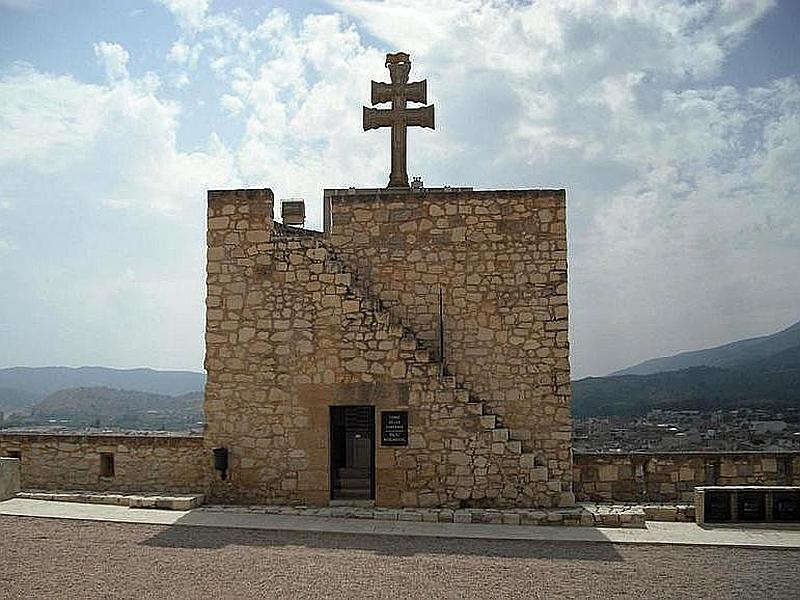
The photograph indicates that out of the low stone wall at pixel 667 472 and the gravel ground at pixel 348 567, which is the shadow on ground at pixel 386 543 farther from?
the low stone wall at pixel 667 472

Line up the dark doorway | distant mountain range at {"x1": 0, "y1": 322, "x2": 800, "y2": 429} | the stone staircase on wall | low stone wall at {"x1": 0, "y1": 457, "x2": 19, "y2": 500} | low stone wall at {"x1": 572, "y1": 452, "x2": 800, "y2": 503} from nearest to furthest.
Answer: the stone staircase on wall < low stone wall at {"x1": 0, "y1": 457, "x2": 19, "y2": 500} < low stone wall at {"x1": 572, "y1": 452, "x2": 800, "y2": 503} < the dark doorway < distant mountain range at {"x1": 0, "y1": 322, "x2": 800, "y2": 429}

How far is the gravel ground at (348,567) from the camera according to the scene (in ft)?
28.5

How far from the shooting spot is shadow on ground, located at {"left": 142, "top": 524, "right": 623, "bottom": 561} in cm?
1060

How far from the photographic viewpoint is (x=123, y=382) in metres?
118

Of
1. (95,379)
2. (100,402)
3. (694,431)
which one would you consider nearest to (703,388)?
(694,431)

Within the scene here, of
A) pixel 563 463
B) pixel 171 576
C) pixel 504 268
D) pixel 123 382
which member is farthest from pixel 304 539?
pixel 123 382

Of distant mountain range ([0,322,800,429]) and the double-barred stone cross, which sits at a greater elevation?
the double-barred stone cross

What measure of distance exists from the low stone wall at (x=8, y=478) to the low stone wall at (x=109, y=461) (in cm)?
105

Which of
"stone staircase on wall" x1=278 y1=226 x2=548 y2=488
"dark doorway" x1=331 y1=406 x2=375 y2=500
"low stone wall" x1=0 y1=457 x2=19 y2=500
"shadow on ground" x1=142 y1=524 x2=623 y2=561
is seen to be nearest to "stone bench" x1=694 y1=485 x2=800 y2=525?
"shadow on ground" x1=142 y1=524 x2=623 y2=561

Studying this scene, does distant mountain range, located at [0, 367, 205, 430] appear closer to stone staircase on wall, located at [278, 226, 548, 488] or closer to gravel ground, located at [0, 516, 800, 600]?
stone staircase on wall, located at [278, 226, 548, 488]

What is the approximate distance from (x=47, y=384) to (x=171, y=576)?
117 meters

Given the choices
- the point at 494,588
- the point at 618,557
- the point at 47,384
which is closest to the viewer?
the point at 494,588

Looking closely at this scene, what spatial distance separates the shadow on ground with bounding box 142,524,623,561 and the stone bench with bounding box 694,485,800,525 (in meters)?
2.29

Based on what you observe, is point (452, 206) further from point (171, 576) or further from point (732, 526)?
point (171, 576)
